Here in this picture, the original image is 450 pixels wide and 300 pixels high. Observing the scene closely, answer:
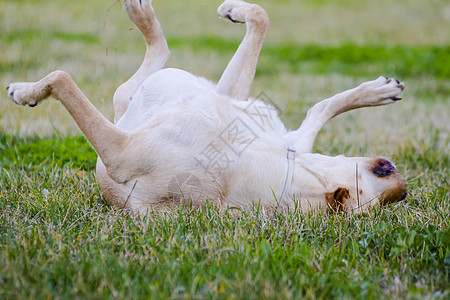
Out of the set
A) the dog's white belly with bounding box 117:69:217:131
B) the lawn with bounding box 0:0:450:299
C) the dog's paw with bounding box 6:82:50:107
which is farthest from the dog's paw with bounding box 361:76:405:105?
the dog's paw with bounding box 6:82:50:107

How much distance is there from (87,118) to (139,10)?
4.18 ft

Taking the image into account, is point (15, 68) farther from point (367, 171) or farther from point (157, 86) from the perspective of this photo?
point (367, 171)

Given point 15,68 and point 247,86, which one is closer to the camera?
point 247,86

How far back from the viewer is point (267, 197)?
9.65 ft

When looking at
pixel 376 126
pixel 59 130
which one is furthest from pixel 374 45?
pixel 59 130

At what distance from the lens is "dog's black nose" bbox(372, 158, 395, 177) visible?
9.95ft

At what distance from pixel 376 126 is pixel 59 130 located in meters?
3.30

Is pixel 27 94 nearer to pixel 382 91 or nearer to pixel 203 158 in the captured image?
pixel 203 158

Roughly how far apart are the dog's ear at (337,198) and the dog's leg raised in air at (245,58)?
3.58 ft

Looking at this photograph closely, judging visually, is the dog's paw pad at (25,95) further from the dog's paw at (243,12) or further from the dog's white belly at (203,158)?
the dog's paw at (243,12)

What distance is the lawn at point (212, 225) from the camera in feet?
6.72

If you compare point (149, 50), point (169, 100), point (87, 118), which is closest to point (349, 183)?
point (169, 100)

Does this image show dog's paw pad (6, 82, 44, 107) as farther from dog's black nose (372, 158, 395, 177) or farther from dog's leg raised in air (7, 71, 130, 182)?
dog's black nose (372, 158, 395, 177)

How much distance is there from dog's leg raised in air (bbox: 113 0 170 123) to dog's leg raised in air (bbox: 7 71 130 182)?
0.77 meters
